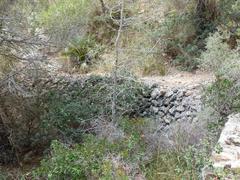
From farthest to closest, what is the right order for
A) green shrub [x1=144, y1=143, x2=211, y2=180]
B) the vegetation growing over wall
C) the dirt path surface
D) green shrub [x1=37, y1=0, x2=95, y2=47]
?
the dirt path surface → green shrub [x1=37, y1=0, x2=95, y2=47] → the vegetation growing over wall → green shrub [x1=144, y1=143, x2=211, y2=180]

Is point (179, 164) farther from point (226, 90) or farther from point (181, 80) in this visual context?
point (181, 80)

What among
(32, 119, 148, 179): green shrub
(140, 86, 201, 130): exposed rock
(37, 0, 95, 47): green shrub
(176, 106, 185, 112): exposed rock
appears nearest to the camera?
(32, 119, 148, 179): green shrub

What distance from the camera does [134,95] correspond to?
977 centimetres

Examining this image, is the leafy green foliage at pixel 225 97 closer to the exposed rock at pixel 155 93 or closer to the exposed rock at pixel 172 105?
the exposed rock at pixel 172 105

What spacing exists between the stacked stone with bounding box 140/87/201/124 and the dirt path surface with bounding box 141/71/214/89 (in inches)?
10.9

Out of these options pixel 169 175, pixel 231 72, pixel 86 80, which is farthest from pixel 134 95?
pixel 169 175

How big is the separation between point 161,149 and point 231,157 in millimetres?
2462

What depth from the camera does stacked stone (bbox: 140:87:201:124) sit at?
9.12 meters

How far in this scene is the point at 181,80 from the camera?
10625 millimetres

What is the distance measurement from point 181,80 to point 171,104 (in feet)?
3.58

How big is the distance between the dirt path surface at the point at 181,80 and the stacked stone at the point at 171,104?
278mm

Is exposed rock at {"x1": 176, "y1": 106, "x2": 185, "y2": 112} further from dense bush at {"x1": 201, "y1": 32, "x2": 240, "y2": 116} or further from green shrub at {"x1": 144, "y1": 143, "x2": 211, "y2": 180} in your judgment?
green shrub at {"x1": 144, "y1": 143, "x2": 211, "y2": 180}

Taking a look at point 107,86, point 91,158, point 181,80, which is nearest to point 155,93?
point 181,80

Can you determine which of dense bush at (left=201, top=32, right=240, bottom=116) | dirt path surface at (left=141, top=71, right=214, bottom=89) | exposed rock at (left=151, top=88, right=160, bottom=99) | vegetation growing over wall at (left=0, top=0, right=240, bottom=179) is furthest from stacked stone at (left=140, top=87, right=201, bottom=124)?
dense bush at (left=201, top=32, right=240, bottom=116)
